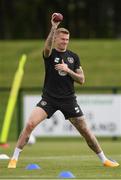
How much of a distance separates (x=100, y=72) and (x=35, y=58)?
2536 mm

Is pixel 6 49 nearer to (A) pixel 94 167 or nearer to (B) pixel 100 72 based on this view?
(B) pixel 100 72

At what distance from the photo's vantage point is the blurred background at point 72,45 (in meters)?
23.1

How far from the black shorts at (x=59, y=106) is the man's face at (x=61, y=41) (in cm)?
83

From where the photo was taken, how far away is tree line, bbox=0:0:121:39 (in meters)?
36.5

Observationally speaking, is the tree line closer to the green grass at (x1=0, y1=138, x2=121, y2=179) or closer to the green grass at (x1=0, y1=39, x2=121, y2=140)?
the green grass at (x1=0, y1=39, x2=121, y2=140)

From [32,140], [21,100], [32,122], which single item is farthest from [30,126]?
[21,100]

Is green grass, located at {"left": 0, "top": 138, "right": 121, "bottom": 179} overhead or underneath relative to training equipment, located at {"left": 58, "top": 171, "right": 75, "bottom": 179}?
underneath

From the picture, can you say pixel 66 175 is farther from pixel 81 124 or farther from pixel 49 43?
pixel 49 43

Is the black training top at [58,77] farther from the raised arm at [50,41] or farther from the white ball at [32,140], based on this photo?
the white ball at [32,140]

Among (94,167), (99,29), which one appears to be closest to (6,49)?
(99,29)

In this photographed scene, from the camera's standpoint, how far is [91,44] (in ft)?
104

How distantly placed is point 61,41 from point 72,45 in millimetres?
18858

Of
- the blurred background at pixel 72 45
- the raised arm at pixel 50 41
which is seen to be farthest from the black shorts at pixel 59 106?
the blurred background at pixel 72 45

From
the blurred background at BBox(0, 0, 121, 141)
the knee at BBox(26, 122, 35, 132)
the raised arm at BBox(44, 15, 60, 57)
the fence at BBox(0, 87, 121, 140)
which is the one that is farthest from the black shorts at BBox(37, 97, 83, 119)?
the fence at BBox(0, 87, 121, 140)
